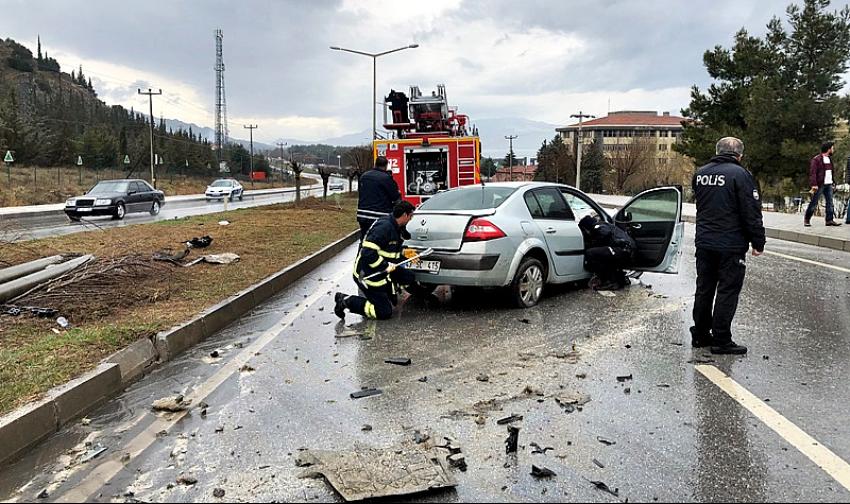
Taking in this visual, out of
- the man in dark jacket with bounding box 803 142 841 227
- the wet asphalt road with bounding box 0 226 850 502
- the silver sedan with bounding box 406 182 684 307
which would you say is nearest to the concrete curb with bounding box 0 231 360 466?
the wet asphalt road with bounding box 0 226 850 502

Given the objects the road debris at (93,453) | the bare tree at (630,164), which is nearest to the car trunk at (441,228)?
the road debris at (93,453)

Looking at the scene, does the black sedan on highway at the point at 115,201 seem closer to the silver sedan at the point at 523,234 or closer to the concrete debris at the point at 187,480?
the silver sedan at the point at 523,234

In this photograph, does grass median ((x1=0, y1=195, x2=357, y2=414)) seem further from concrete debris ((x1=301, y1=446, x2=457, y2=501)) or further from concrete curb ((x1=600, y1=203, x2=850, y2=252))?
concrete curb ((x1=600, y1=203, x2=850, y2=252))

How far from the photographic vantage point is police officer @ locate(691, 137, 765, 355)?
5.26m

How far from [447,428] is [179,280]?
18.9 feet

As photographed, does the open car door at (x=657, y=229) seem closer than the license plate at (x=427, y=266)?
No

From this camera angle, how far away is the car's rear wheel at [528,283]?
278 inches

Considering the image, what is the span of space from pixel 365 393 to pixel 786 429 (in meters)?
2.73

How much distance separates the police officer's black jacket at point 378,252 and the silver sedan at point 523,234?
15.8 inches

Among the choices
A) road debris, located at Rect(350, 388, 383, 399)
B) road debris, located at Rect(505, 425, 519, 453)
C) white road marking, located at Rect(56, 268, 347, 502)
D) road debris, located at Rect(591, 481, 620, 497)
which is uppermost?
road debris, located at Rect(505, 425, 519, 453)

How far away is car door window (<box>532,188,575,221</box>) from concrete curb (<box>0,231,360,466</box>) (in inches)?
148

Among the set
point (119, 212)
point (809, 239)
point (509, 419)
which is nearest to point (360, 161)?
point (119, 212)

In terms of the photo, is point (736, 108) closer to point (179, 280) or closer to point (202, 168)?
point (179, 280)

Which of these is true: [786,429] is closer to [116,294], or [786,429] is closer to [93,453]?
[93,453]
